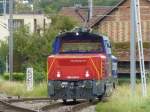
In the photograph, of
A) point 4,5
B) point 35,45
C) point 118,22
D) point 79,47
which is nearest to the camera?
point 79,47

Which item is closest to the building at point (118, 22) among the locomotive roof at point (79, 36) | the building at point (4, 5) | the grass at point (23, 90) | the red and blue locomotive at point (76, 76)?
the building at point (4, 5)

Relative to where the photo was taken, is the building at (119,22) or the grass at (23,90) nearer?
the grass at (23,90)

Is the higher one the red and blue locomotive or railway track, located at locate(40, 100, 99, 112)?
the red and blue locomotive

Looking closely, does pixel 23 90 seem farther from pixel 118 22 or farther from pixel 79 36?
pixel 118 22

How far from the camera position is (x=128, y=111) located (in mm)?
20453

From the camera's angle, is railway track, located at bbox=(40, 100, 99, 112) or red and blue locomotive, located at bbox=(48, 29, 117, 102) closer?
railway track, located at bbox=(40, 100, 99, 112)

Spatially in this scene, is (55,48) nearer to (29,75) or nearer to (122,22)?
(29,75)

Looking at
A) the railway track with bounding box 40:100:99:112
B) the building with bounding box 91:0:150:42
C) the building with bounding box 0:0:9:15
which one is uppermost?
the building with bounding box 0:0:9:15

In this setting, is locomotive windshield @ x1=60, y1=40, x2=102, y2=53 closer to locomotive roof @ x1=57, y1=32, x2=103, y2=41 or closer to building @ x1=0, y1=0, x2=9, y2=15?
locomotive roof @ x1=57, y1=32, x2=103, y2=41

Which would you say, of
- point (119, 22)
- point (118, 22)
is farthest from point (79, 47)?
point (119, 22)

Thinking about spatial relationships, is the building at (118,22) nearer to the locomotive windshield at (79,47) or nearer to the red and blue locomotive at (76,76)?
the locomotive windshield at (79,47)

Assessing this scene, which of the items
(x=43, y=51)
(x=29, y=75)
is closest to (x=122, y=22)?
(x=43, y=51)

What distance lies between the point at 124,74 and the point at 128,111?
139 ft

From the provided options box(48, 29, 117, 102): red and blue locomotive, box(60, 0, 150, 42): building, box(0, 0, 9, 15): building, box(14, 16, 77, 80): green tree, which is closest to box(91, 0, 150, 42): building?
box(60, 0, 150, 42): building
